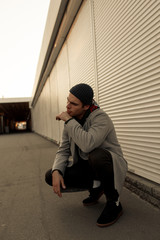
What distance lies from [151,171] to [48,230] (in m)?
1.35

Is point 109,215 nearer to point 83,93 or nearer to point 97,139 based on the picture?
point 97,139

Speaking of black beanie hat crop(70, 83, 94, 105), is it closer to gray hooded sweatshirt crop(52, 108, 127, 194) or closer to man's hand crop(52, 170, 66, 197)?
gray hooded sweatshirt crop(52, 108, 127, 194)

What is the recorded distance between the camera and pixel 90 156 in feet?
6.04

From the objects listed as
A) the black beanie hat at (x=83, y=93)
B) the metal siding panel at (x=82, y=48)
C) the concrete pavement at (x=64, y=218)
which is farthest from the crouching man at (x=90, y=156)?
the metal siding panel at (x=82, y=48)

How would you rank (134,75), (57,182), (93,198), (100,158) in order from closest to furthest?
(100,158) → (57,182) → (93,198) → (134,75)

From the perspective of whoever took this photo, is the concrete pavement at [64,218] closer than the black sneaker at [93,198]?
Yes

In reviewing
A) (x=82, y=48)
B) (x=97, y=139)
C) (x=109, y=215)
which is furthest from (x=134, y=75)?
(x=82, y=48)

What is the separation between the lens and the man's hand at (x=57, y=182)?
1892mm

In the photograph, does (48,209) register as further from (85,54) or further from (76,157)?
(85,54)

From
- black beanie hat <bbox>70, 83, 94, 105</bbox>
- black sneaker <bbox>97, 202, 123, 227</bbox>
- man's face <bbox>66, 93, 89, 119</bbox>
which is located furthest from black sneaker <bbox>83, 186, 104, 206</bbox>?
black beanie hat <bbox>70, 83, 94, 105</bbox>

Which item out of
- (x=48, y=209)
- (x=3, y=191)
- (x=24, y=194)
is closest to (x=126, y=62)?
(x=48, y=209)

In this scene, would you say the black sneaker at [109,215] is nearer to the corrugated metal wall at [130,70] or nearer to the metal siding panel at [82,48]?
the corrugated metal wall at [130,70]

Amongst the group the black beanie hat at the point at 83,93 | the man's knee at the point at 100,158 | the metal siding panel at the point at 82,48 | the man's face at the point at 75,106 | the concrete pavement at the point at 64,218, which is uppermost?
the metal siding panel at the point at 82,48

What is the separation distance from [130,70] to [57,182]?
179cm
